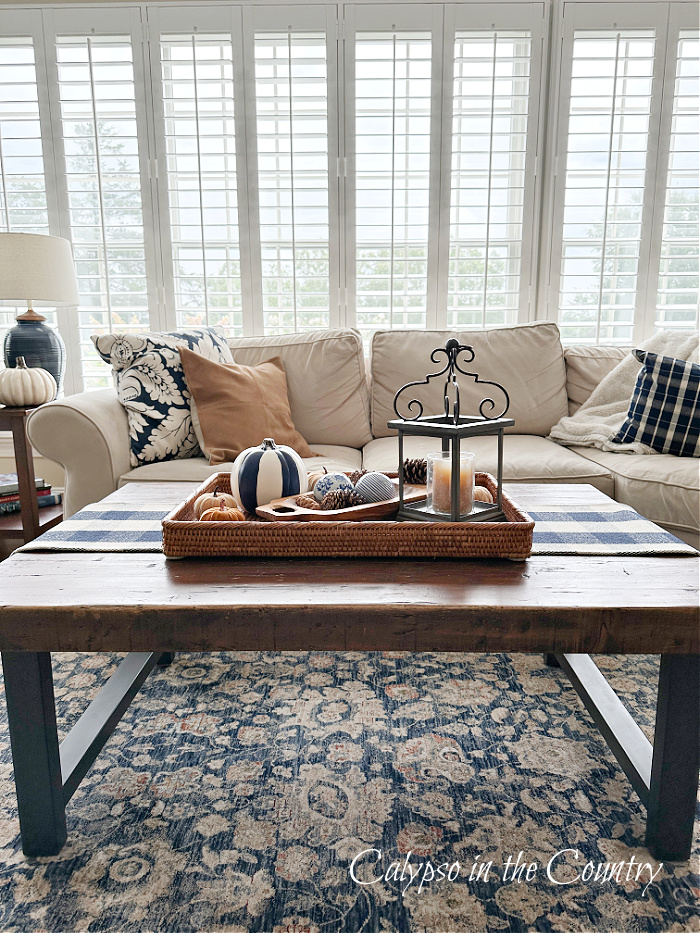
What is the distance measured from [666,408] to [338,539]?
5.02 ft

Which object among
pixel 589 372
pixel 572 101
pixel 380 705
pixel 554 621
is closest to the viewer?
pixel 554 621

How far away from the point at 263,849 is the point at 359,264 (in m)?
2.47

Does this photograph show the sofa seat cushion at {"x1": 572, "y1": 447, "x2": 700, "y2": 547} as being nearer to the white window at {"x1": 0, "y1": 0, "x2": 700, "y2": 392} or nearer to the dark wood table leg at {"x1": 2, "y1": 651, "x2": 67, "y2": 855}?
the white window at {"x1": 0, "y1": 0, "x2": 700, "y2": 392}

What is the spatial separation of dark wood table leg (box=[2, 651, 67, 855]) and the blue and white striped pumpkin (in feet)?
1.36

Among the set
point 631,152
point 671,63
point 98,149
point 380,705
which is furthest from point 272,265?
point 380,705

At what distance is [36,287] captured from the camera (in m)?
2.48

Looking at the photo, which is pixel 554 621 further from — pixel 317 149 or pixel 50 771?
pixel 317 149

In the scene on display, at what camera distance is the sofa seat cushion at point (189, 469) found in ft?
6.86

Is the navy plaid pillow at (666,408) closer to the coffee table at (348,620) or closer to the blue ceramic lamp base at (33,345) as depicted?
the coffee table at (348,620)

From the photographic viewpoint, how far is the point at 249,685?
5.35 ft

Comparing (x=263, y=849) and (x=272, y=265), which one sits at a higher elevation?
(x=272, y=265)

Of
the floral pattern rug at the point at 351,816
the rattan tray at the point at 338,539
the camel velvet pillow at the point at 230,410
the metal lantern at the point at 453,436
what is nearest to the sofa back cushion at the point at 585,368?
the camel velvet pillow at the point at 230,410

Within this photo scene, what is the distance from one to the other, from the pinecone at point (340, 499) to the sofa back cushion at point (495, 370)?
1.38 m

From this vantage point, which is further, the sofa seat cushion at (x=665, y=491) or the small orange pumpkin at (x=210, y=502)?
the sofa seat cushion at (x=665, y=491)
